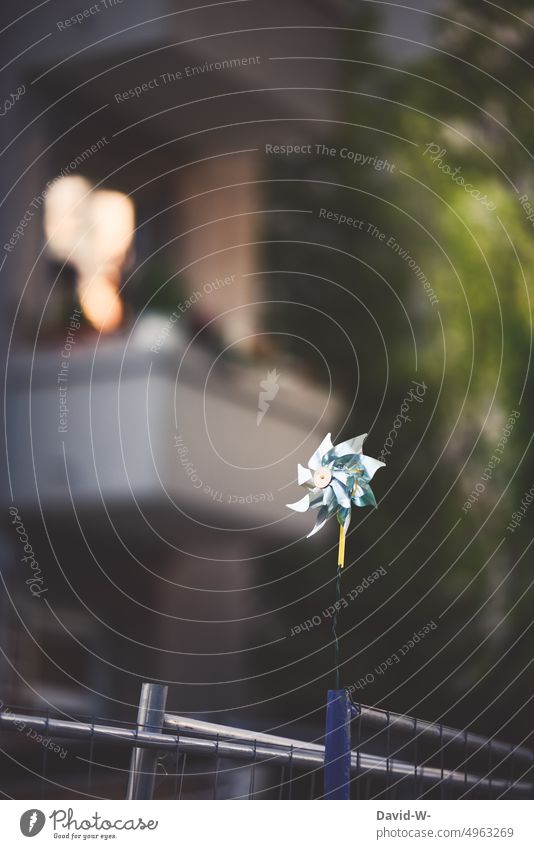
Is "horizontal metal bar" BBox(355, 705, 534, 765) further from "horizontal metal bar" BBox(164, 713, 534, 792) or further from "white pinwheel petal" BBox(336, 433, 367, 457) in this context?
"white pinwheel petal" BBox(336, 433, 367, 457)

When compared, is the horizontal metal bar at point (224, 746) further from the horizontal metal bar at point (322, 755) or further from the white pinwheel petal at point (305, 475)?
the white pinwheel petal at point (305, 475)

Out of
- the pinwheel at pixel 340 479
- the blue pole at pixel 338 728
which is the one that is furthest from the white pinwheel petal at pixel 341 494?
the blue pole at pixel 338 728

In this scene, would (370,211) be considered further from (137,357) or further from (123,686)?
(123,686)

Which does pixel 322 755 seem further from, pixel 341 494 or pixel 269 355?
pixel 269 355

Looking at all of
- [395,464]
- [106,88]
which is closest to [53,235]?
[106,88]

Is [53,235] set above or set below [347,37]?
below

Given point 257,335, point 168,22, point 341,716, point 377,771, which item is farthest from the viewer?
point 257,335

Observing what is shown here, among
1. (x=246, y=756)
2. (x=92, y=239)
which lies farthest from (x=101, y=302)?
(x=246, y=756)

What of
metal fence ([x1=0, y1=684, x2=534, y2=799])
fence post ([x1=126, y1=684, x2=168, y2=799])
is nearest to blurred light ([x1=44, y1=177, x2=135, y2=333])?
metal fence ([x1=0, y1=684, x2=534, y2=799])
